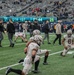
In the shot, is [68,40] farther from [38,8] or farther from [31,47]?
[38,8]

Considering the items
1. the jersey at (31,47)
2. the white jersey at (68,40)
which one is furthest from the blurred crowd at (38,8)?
the jersey at (31,47)

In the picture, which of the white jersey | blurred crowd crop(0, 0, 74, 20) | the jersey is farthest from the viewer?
blurred crowd crop(0, 0, 74, 20)

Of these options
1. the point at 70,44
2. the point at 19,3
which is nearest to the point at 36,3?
the point at 19,3

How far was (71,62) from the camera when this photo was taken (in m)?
13.4

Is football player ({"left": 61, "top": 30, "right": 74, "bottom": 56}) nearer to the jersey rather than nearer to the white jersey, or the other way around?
the white jersey

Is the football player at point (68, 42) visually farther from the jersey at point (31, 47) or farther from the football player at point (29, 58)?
the jersey at point (31, 47)

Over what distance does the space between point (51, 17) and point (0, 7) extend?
43.1 ft

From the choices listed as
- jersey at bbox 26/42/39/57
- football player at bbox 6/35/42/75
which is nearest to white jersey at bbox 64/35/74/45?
football player at bbox 6/35/42/75

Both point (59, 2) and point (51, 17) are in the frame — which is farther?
point (59, 2)

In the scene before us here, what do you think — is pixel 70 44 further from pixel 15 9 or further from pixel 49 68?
pixel 15 9

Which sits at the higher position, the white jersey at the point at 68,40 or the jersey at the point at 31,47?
the jersey at the point at 31,47

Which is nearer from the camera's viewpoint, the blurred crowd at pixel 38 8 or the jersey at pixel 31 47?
the jersey at pixel 31 47

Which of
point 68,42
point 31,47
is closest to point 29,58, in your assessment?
point 31,47

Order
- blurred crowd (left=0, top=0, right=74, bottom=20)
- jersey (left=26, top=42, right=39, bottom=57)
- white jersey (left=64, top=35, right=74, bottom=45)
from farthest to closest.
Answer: blurred crowd (left=0, top=0, right=74, bottom=20)
white jersey (left=64, top=35, right=74, bottom=45)
jersey (left=26, top=42, right=39, bottom=57)
